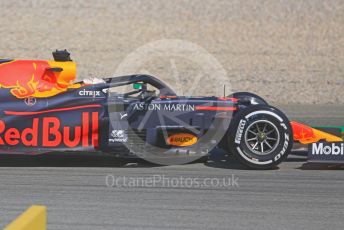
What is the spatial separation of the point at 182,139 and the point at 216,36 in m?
12.3

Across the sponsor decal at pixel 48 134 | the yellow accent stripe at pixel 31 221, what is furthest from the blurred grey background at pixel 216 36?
the yellow accent stripe at pixel 31 221

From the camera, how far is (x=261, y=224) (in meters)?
6.32

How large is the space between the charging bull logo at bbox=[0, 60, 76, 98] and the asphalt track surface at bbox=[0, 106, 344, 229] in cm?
90

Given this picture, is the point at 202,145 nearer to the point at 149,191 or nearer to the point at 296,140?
the point at 296,140

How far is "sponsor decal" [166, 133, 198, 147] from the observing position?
9055 millimetres

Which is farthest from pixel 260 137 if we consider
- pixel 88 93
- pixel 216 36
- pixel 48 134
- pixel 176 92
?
pixel 216 36

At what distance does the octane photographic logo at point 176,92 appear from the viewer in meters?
8.95

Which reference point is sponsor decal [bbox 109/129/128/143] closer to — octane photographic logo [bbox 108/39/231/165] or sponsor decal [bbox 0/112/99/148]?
octane photographic logo [bbox 108/39/231/165]

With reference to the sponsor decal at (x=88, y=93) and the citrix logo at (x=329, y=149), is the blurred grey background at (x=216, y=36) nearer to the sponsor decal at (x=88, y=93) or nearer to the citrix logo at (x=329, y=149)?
the citrix logo at (x=329, y=149)

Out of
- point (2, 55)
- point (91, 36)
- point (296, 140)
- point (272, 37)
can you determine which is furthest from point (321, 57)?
point (296, 140)

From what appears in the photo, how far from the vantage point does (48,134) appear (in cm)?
877

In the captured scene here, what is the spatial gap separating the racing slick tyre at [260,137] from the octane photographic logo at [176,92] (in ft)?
1.18

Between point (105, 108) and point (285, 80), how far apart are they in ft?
29.2

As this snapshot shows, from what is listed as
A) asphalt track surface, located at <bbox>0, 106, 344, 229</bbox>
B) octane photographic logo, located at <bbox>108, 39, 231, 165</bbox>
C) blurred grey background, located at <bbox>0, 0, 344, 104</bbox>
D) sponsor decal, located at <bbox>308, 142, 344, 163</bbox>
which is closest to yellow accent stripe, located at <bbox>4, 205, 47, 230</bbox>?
asphalt track surface, located at <bbox>0, 106, 344, 229</bbox>
